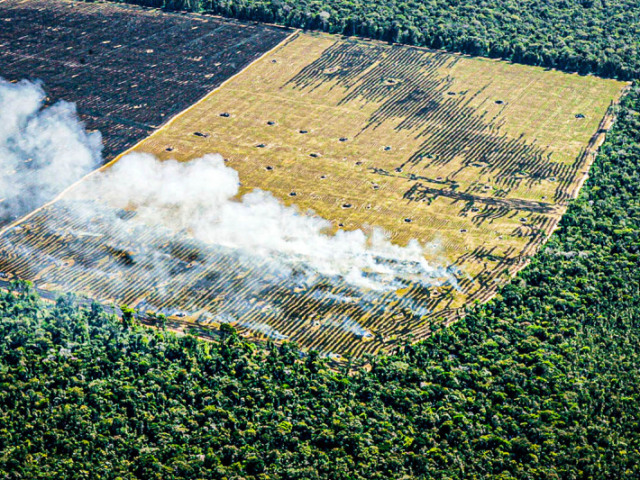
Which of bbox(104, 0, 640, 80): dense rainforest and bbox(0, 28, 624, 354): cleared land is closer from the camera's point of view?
bbox(0, 28, 624, 354): cleared land

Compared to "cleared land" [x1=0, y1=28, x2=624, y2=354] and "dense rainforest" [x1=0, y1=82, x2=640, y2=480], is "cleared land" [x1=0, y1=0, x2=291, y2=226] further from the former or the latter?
"dense rainforest" [x1=0, y1=82, x2=640, y2=480]

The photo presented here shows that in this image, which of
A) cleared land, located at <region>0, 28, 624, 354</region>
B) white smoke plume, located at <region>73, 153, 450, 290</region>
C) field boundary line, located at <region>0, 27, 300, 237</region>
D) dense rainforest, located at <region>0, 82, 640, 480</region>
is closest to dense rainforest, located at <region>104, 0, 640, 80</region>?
cleared land, located at <region>0, 28, 624, 354</region>

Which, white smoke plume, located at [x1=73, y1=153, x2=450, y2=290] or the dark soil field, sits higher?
the dark soil field

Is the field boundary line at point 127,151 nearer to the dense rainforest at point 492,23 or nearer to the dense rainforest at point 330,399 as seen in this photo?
the dense rainforest at point 492,23

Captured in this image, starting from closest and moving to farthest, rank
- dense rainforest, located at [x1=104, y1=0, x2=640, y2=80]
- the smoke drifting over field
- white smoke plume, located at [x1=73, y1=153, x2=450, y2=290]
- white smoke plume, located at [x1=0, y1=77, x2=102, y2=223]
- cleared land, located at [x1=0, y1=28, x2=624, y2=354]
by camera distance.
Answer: cleared land, located at [x1=0, y1=28, x2=624, y2=354] → the smoke drifting over field → white smoke plume, located at [x1=73, y1=153, x2=450, y2=290] → white smoke plume, located at [x1=0, y1=77, x2=102, y2=223] → dense rainforest, located at [x1=104, y1=0, x2=640, y2=80]

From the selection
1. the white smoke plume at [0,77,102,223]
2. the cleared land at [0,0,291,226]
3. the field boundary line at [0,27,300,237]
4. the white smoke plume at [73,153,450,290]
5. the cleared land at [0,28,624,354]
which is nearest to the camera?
the cleared land at [0,28,624,354]

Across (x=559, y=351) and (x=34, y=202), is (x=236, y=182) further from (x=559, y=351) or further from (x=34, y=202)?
(x=559, y=351)

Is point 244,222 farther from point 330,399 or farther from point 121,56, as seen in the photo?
point 121,56
